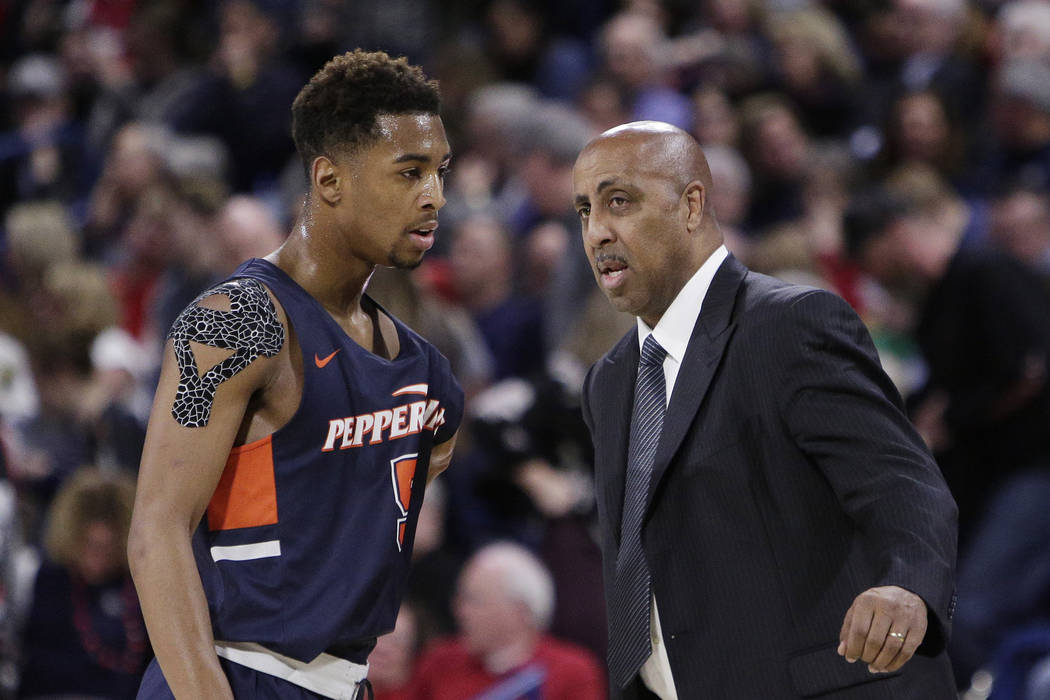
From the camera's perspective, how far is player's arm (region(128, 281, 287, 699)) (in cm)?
262

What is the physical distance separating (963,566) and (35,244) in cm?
487

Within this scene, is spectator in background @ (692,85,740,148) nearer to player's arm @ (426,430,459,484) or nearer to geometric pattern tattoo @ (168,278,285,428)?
player's arm @ (426,430,459,484)

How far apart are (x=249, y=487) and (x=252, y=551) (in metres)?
0.12

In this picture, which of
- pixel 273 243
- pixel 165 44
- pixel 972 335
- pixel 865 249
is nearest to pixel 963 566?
pixel 972 335

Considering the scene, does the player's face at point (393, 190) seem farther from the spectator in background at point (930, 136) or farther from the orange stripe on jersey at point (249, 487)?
the spectator in background at point (930, 136)

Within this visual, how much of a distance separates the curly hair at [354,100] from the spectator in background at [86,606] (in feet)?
10.3

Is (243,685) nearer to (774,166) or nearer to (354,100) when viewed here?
(354,100)

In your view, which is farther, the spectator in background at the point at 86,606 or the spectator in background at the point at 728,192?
the spectator in background at the point at 728,192

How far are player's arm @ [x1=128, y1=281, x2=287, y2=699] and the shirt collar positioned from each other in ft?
2.64

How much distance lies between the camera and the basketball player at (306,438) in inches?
105

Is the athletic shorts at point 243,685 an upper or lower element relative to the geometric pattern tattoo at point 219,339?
lower

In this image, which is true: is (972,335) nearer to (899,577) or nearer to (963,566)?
(963,566)

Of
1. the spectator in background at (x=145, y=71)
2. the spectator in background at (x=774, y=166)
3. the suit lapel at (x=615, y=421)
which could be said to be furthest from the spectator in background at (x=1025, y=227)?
the spectator in background at (x=145, y=71)

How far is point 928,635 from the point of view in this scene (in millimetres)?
2555
